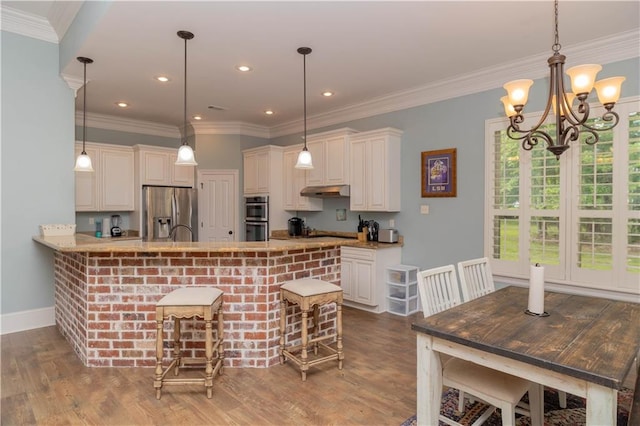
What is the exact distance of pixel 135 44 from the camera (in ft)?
10.7

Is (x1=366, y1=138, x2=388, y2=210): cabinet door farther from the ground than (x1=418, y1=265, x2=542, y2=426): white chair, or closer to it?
farther from the ground

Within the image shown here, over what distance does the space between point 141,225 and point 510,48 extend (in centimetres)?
514

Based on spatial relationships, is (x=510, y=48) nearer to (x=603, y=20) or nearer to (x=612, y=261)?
(x=603, y=20)

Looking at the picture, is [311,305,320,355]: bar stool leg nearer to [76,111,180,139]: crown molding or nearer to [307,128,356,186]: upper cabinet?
[307,128,356,186]: upper cabinet

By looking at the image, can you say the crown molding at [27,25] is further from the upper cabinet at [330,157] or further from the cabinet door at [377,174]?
the cabinet door at [377,174]

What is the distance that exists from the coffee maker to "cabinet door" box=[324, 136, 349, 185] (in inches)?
124

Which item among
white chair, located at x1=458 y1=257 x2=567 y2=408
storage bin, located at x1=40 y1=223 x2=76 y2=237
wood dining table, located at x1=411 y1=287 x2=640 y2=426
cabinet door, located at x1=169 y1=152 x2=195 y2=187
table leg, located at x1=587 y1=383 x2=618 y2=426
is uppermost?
cabinet door, located at x1=169 y1=152 x2=195 y2=187

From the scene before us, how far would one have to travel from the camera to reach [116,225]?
5785 mm

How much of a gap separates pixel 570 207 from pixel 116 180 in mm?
5698

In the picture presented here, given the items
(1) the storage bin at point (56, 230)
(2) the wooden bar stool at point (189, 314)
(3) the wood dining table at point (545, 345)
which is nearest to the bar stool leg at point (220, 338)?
(2) the wooden bar stool at point (189, 314)

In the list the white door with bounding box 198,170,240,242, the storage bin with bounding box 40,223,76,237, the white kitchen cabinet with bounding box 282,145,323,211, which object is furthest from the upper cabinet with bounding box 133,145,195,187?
the storage bin with bounding box 40,223,76,237

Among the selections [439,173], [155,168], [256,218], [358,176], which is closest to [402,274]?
[439,173]

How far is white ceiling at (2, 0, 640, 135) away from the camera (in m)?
Answer: 2.73

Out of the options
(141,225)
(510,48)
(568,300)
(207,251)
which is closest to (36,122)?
(141,225)
